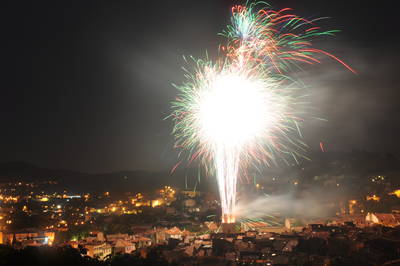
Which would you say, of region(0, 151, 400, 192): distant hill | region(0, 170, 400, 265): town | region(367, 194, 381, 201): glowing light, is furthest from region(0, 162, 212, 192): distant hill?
region(367, 194, 381, 201): glowing light

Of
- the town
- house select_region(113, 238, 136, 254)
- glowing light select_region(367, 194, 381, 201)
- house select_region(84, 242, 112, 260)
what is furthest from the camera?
glowing light select_region(367, 194, 381, 201)

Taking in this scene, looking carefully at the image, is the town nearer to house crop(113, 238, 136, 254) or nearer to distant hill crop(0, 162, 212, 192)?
house crop(113, 238, 136, 254)

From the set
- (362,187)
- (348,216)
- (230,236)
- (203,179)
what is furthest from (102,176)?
(230,236)

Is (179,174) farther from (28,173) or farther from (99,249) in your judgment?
(99,249)

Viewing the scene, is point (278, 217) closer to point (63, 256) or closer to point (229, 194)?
point (229, 194)

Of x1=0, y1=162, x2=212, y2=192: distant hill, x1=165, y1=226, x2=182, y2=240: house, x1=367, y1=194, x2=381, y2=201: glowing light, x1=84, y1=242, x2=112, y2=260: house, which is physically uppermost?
x1=0, y1=162, x2=212, y2=192: distant hill

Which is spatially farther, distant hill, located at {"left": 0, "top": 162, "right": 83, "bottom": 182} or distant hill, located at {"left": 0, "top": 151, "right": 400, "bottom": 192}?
distant hill, located at {"left": 0, "top": 162, "right": 83, "bottom": 182}

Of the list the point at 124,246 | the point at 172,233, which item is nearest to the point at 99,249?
the point at 124,246

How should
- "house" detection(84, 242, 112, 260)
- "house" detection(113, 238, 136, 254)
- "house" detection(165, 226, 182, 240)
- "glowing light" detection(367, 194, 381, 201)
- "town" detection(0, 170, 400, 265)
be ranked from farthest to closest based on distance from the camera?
"glowing light" detection(367, 194, 381, 201) < "house" detection(165, 226, 182, 240) < "house" detection(113, 238, 136, 254) < "house" detection(84, 242, 112, 260) < "town" detection(0, 170, 400, 265)

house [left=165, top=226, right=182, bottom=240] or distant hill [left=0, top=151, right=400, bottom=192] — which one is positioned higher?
distant hill [left=0, top=151, right=400, bottom=192]

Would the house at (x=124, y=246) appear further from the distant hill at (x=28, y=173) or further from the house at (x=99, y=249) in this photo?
the distant hill at (x=28, y=173)

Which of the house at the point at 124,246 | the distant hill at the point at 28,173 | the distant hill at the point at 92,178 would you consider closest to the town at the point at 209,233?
the house at the point at 124,246
